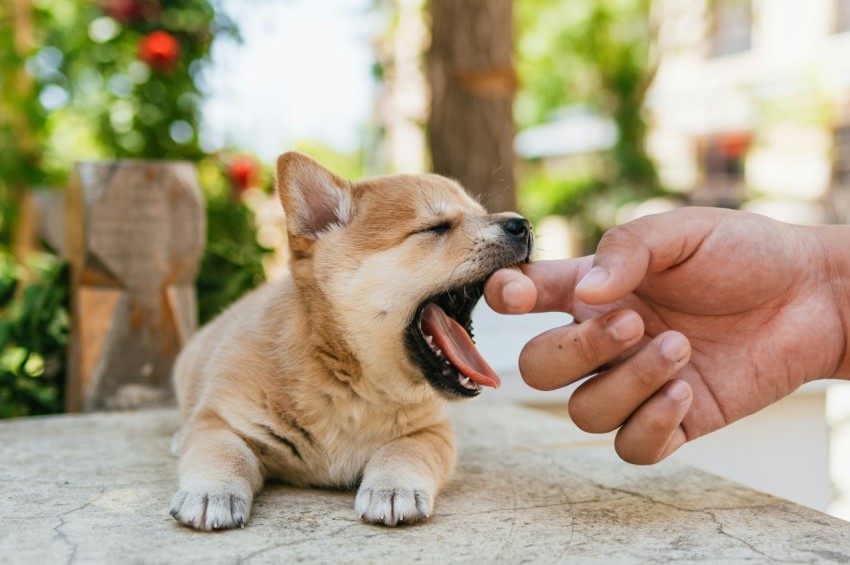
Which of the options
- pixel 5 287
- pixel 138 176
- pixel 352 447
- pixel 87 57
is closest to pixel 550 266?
pixel 352 447

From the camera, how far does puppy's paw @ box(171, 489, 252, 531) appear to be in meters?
2.20

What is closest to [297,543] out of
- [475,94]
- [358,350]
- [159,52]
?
[358,350]

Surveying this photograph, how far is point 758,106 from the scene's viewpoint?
21.9m

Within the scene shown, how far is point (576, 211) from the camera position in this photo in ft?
52.7

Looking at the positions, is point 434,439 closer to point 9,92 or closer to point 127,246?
point 127,246

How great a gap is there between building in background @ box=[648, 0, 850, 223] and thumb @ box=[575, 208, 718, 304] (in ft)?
51.5

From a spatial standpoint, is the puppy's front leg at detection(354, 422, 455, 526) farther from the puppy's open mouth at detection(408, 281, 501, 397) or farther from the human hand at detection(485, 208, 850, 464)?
the human hand at detection(485, 208, 850, 464)

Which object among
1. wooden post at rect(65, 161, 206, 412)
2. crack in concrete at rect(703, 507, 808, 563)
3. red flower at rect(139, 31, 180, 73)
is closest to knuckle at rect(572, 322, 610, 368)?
crack in concrete at rect(703, 507, 808, 563)

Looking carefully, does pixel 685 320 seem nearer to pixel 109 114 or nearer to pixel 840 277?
pixel 840 277

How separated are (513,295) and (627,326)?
0.34m

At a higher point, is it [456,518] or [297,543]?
[297,543]

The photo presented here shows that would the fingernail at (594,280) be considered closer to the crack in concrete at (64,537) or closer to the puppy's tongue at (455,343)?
the puppy's tongue at (455,343)

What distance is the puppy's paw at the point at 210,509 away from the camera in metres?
2.20

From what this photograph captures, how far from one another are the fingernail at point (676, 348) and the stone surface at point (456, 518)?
505 millimetres
